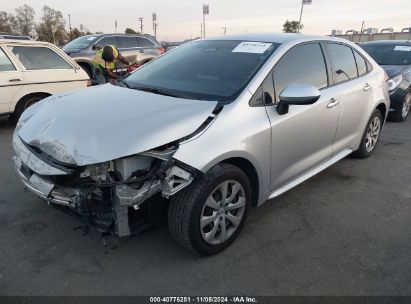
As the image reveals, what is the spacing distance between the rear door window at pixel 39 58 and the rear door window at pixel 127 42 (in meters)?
6.50

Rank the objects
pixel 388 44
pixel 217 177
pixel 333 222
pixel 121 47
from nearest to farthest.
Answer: pixel 217 177
pixel 333 222
pixel 388 44
pixel 121 47

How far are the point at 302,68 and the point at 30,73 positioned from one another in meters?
5.02

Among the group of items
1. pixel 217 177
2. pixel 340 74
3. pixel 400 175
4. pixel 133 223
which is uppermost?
pixel 340 74

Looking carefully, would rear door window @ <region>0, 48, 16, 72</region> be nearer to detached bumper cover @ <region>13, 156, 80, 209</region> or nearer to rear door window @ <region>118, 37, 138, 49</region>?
detached bumper cover @ <region>13, 156, 80, 209</region>

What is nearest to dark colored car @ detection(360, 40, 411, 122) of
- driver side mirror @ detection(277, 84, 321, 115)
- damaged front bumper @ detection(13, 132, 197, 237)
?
driver side mirror @ detection(277, 84, 321, 115)

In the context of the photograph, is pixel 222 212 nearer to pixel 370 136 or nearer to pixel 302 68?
pixel 302 68

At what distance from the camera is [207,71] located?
338 cm

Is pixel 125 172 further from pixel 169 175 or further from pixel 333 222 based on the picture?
pixel 333 222

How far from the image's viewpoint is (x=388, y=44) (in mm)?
8742

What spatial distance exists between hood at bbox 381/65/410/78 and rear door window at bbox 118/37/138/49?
888 cm

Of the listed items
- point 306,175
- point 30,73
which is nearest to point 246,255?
point 306,175

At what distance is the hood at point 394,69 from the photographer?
24.4 feet

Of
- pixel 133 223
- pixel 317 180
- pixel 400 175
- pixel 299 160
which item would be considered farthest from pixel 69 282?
pixel 400 175

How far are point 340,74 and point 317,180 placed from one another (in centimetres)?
125
